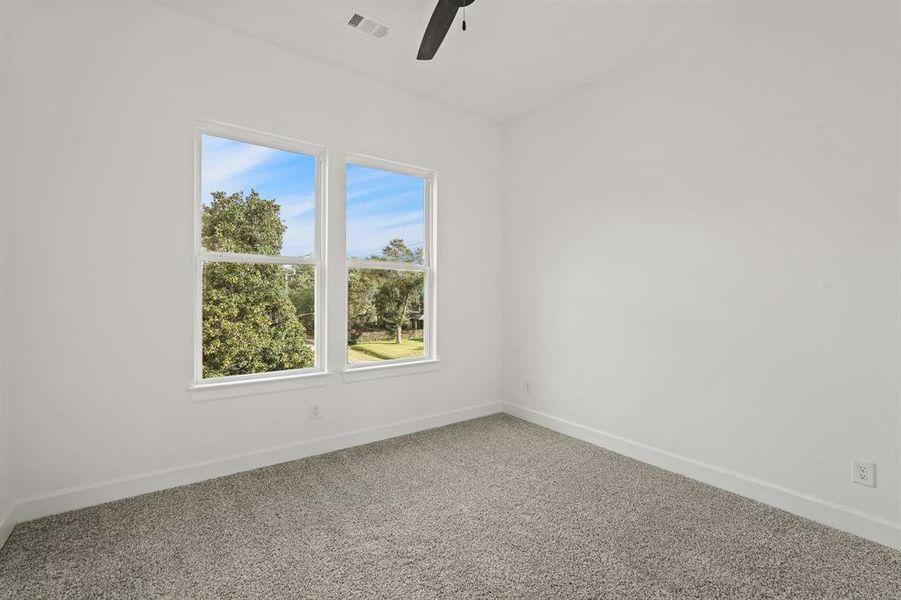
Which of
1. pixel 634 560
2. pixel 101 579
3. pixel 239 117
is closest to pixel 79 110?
pixel 239 117

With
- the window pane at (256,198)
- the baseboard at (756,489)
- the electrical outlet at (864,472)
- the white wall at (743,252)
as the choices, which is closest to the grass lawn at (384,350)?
the window pane at (256,198)

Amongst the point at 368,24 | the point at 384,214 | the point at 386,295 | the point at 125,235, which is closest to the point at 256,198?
the point at 125,235

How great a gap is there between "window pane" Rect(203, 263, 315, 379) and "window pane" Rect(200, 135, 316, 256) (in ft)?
0.51

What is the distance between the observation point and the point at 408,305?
382cm

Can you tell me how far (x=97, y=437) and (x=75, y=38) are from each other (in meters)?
2.13

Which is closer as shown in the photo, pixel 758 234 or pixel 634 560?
pixel 634 560

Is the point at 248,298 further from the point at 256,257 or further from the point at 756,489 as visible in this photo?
the point at 756,489

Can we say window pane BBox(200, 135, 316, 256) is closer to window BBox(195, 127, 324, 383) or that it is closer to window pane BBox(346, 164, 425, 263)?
window BBox(195, 127, 324, 383)

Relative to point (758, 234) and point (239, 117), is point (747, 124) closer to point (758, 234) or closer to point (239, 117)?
point (758, 234)

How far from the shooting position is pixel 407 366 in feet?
12.0

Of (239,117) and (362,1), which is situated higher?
(362,1)

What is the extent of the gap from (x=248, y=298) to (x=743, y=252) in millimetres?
3105

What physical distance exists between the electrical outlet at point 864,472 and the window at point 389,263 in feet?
9.10

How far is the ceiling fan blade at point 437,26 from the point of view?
2.08 m
